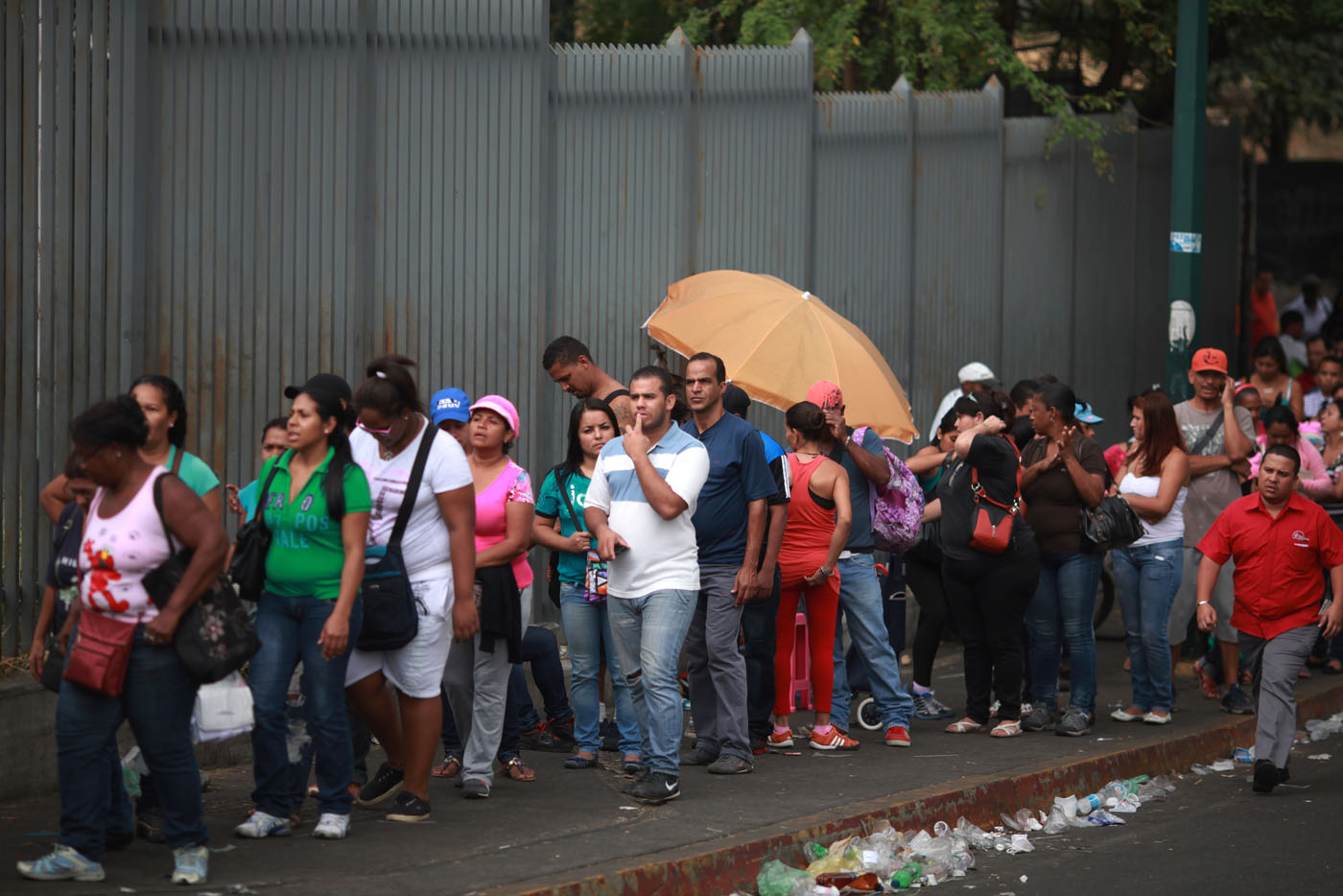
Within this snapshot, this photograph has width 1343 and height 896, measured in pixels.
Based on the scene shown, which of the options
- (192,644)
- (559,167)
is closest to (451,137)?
(559,167)

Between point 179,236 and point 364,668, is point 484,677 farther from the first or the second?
point 179,236

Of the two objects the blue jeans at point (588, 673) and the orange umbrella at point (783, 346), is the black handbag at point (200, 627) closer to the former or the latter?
the blue jeans at point (588, 673)

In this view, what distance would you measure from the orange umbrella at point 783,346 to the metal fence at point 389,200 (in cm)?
87

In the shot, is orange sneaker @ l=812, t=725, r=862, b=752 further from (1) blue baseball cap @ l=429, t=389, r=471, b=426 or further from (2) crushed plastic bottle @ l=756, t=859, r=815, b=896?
(1) blue baseball cap @ l=429, t=389, r=471, b=426

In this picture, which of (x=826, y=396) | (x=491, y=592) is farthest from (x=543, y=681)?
(x=826, y=396)

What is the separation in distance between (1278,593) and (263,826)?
5.27 metres

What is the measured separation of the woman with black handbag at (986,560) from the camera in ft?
30.3

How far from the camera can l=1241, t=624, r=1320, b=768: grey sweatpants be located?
8727 mm

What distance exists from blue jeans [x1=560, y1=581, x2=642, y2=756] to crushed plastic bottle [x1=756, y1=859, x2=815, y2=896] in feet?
5.24

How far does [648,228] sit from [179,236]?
10.6ft

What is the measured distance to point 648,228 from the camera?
11.2 meters

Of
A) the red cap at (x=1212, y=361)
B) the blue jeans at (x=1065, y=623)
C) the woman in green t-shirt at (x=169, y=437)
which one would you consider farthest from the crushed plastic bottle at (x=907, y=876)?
the red cap at (x=1212, y=361)

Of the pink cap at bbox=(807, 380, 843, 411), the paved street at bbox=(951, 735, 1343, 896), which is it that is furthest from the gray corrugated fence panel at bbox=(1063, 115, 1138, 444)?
the paved street at bbox=(951, 735, 1343, 896)

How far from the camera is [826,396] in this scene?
9.01 metres
